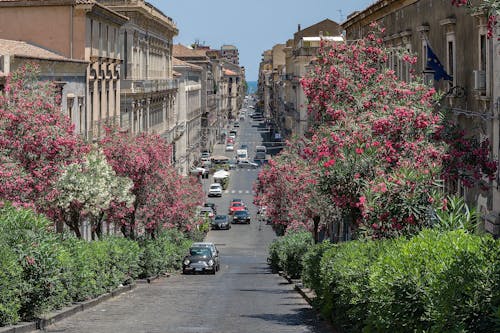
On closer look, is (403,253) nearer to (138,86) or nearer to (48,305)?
(48,305)

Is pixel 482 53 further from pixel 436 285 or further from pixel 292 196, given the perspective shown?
pixel 292 196

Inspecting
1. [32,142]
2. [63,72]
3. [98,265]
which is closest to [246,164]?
[63,72]

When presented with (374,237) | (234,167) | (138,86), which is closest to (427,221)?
(374,237)

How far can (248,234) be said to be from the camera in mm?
81188

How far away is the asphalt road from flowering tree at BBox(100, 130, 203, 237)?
2.64 meters

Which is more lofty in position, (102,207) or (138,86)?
(138,86)

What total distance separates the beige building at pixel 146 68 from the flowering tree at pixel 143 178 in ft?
61.7

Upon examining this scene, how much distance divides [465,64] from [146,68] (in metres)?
48.3

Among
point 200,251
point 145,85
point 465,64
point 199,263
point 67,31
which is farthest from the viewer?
point 145,85

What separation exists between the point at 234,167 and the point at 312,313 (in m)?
111

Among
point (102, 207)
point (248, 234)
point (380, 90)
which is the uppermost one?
point (380, 90)

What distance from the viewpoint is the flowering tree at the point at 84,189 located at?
94.4 feet

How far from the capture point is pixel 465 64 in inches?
Answer: 1115

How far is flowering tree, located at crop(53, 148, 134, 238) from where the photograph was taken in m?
28.8
